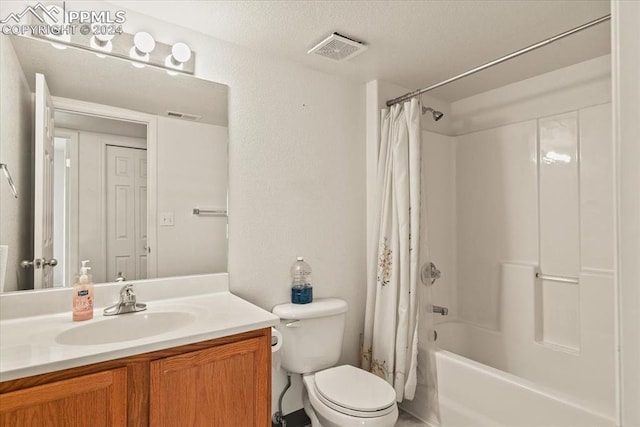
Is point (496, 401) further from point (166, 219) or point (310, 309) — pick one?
point (166, 219)

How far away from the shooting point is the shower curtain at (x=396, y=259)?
83.0 inches

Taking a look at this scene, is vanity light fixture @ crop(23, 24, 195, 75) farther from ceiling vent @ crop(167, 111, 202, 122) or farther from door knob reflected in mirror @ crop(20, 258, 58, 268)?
door knob reflected in mirror @ crop(20, 258, 58, 268)

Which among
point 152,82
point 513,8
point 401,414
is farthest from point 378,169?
point 401,414

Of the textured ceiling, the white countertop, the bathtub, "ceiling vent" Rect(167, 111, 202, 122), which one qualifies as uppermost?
the textured ceiling

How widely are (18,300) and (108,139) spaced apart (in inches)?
29.1

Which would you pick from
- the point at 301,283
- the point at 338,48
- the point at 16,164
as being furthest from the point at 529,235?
the point at 16,164

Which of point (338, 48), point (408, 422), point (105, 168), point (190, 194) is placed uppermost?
point (338, 48)

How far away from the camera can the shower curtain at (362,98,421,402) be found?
2107 mm

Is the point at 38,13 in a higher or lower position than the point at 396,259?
higher

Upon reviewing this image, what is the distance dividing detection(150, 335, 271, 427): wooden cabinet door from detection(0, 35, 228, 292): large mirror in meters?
0.61

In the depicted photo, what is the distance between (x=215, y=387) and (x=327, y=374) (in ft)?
2.68

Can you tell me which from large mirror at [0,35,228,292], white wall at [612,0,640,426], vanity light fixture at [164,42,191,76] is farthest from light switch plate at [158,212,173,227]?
white wall at [612,0,640,426]

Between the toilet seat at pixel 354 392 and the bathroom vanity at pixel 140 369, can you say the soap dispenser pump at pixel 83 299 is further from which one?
the toilet seat at pixel 354 392

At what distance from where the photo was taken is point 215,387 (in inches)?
50.1
